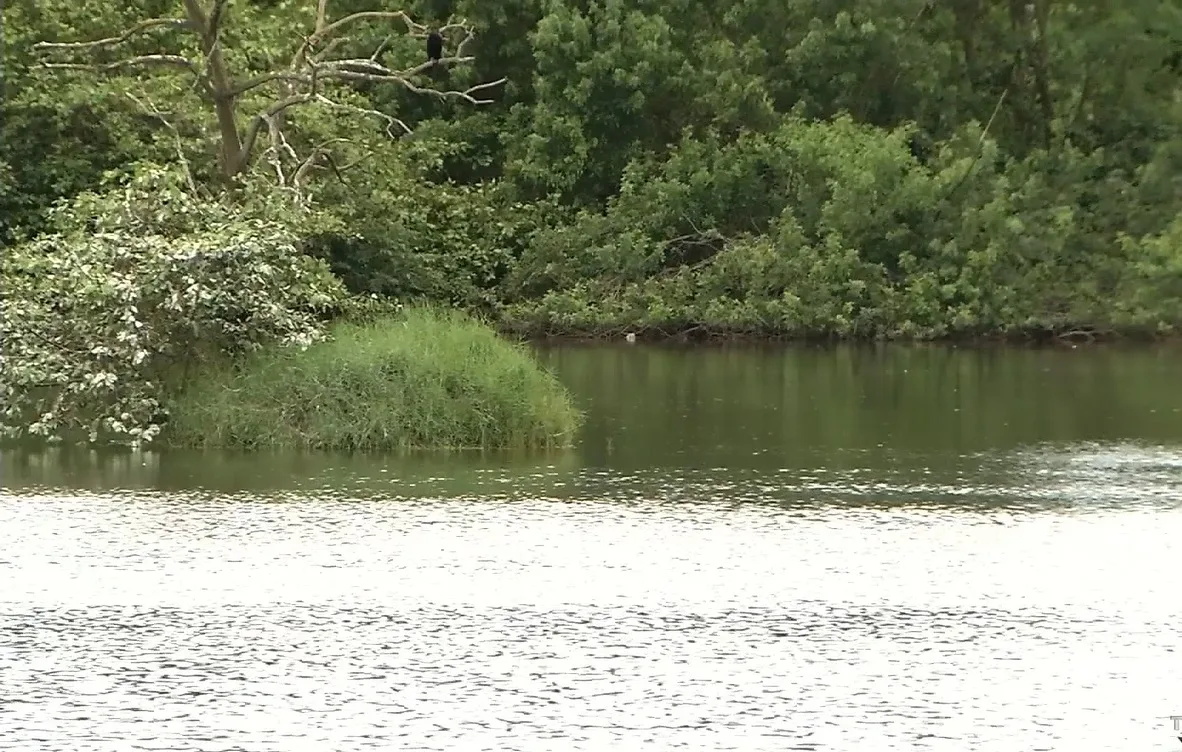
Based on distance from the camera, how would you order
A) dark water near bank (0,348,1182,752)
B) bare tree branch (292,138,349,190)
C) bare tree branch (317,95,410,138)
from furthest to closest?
1. bare tree branch (317,95,410,138)
2. bare tree branch (292,138,349,190)
3. dark water near bank (0,348,1182,752)

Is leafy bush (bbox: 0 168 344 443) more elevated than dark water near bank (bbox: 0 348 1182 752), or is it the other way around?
leafy bush (bbox: 0 168 344 443)

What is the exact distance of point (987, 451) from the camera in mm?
19219

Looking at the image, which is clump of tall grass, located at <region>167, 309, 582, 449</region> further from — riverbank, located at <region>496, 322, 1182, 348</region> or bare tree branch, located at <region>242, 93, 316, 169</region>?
riverbank, located at <region>496, 322, 1182, 348</region>

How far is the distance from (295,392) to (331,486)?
9.95 ft

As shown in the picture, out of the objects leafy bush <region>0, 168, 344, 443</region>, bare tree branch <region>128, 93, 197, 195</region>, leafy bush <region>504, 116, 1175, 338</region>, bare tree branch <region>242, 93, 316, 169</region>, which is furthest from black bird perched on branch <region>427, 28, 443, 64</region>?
leafy bush <region>0, 168, 344, 443</region>

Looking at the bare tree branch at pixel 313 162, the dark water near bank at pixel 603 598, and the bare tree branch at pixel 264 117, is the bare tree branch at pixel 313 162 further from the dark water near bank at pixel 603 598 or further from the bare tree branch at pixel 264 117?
the dark water near bank at pixel 603 598

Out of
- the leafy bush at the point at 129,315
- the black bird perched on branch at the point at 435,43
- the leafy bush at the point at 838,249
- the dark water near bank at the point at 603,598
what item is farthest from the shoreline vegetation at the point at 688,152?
the dark water near bank at the point at 603,598

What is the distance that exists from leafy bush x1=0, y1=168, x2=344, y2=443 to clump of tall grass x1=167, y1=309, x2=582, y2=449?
39 centimetres

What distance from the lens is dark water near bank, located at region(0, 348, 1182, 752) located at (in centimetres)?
874

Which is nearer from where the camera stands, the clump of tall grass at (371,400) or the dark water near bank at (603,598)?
the dark water near bank at (603,598)

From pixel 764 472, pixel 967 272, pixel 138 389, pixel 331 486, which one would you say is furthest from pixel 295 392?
pixel 967 272

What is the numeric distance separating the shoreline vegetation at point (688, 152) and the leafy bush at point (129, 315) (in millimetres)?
8327

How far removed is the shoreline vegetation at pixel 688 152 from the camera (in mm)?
35219

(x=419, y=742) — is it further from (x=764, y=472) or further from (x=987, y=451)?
(x=987, y=451)
